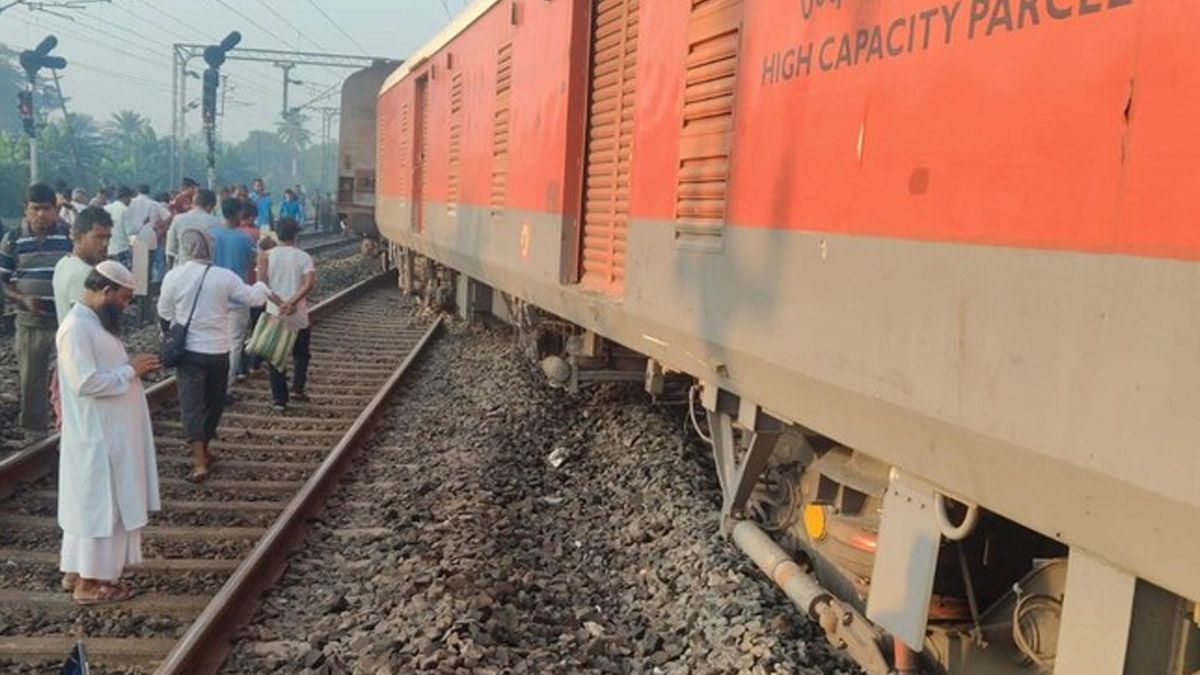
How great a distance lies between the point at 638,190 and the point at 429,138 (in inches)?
344

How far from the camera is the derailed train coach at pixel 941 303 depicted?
2.18 metres

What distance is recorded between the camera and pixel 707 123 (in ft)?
14.9

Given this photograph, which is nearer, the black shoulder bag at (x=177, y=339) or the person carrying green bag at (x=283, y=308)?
the black shoulder bag at (x=177, y=339)

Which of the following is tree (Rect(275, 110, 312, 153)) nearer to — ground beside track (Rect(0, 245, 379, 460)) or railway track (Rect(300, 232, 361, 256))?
railway track (Rect(300, 232, 361, 256))

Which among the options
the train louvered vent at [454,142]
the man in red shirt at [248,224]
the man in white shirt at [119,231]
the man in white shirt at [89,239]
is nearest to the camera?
the man in white shirt at [89,239]

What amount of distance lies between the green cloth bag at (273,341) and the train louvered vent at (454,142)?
2370 millimetres

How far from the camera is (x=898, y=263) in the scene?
118 inches

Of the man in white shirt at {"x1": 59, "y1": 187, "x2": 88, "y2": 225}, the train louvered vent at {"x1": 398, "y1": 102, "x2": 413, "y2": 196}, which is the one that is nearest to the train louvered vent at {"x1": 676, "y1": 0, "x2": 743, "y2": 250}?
the man in white shirt at {"x1": 59, "y1": 187, "x2": 88, "y2": 225}

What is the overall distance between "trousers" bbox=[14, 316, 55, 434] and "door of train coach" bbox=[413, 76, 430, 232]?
641 cm

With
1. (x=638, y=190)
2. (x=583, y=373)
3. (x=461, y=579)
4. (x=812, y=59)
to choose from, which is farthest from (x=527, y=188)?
(x=812, y=59)

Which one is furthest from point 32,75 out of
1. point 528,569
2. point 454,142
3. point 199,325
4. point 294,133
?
point 294,133

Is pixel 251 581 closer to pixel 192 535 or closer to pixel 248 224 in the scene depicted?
pixel 192 535

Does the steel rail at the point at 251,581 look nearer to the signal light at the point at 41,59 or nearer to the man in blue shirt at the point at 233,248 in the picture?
the man in blue shirt at the point at 233,248

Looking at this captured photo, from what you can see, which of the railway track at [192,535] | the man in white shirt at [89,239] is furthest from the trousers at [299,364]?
the man in white shirt at [89,239]
